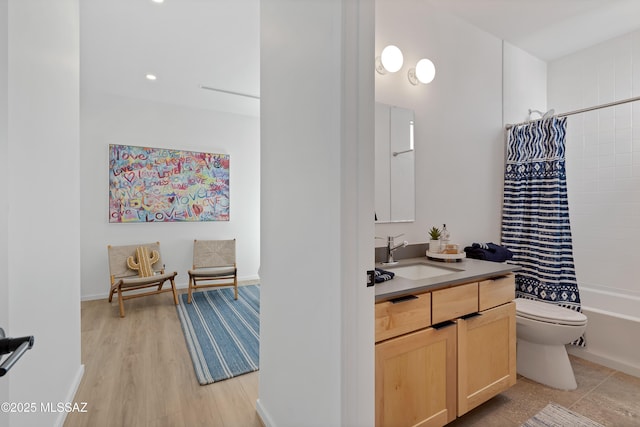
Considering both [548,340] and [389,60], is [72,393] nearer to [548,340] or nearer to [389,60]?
[389,60]

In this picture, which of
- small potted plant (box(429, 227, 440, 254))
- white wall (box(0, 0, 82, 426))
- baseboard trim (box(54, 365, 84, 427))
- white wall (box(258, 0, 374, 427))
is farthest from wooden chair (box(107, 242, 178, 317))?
small potted plant (box(429, 227, 440, 254))

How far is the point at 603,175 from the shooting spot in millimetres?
2623

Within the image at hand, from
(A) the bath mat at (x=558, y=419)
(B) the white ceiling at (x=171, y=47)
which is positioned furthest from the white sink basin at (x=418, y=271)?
(B) the white ceiling at (x=171, y=47)

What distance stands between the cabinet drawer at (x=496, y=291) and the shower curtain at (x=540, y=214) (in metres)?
0.83

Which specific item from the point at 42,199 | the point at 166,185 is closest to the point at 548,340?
the point at 42,199

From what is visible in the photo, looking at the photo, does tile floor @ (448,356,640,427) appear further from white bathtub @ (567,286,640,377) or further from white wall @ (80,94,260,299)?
white wall @ (80,94,260,299)

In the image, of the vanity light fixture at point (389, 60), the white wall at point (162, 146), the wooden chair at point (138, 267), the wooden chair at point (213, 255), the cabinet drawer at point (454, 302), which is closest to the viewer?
the cabinet drawer at point (454, 302)

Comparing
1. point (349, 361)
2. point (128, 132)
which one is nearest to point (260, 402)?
point (349, 361)

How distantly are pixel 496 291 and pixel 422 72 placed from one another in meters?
1.50

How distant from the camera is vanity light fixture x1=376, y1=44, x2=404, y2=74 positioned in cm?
190

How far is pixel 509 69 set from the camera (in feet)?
8.59

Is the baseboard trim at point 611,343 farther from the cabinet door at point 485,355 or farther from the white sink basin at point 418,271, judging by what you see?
the white sink basin at point 418,271

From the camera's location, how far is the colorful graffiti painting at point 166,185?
3707mm

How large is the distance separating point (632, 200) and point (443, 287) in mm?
2312
